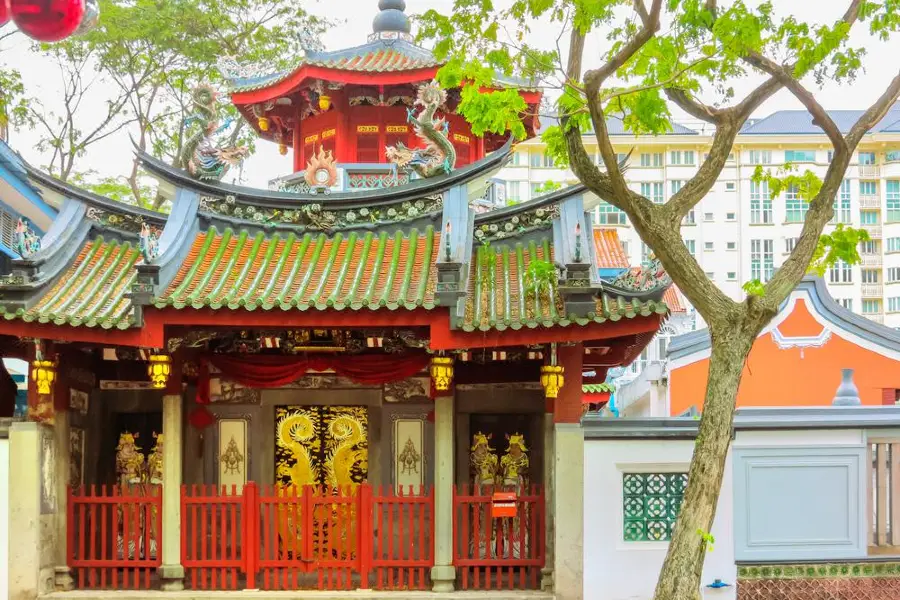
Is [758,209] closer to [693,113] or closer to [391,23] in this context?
[391,23]

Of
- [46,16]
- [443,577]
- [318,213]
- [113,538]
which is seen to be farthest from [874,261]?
[46,16]

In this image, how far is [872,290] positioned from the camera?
63219mm

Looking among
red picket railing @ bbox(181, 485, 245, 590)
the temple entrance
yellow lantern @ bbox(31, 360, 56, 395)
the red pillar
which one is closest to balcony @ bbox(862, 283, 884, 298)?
the temple entrance

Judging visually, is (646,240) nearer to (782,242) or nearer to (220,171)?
(220,171)

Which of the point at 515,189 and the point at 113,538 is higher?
the point at 515,189

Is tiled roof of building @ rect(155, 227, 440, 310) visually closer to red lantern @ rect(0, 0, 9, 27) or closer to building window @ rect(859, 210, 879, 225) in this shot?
red lantern @ rect(0, 0, 9, 27)

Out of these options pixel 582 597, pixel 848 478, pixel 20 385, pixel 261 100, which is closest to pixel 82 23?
pixel 582 597

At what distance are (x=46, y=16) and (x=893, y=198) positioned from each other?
6254 centimetres

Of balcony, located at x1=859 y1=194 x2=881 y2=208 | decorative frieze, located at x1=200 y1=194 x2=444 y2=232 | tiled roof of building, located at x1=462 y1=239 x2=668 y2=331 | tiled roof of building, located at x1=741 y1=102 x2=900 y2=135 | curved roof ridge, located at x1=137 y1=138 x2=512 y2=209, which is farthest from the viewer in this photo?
balcony, located at x1=859 y1=194 x2=881 y2=208

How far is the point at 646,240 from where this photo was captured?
11742mm

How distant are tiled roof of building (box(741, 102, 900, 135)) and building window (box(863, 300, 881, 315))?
922cm

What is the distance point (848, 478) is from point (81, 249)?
33.2 ft

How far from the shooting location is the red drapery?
50.3 feet

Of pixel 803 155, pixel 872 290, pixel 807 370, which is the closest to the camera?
pixel 807 370
